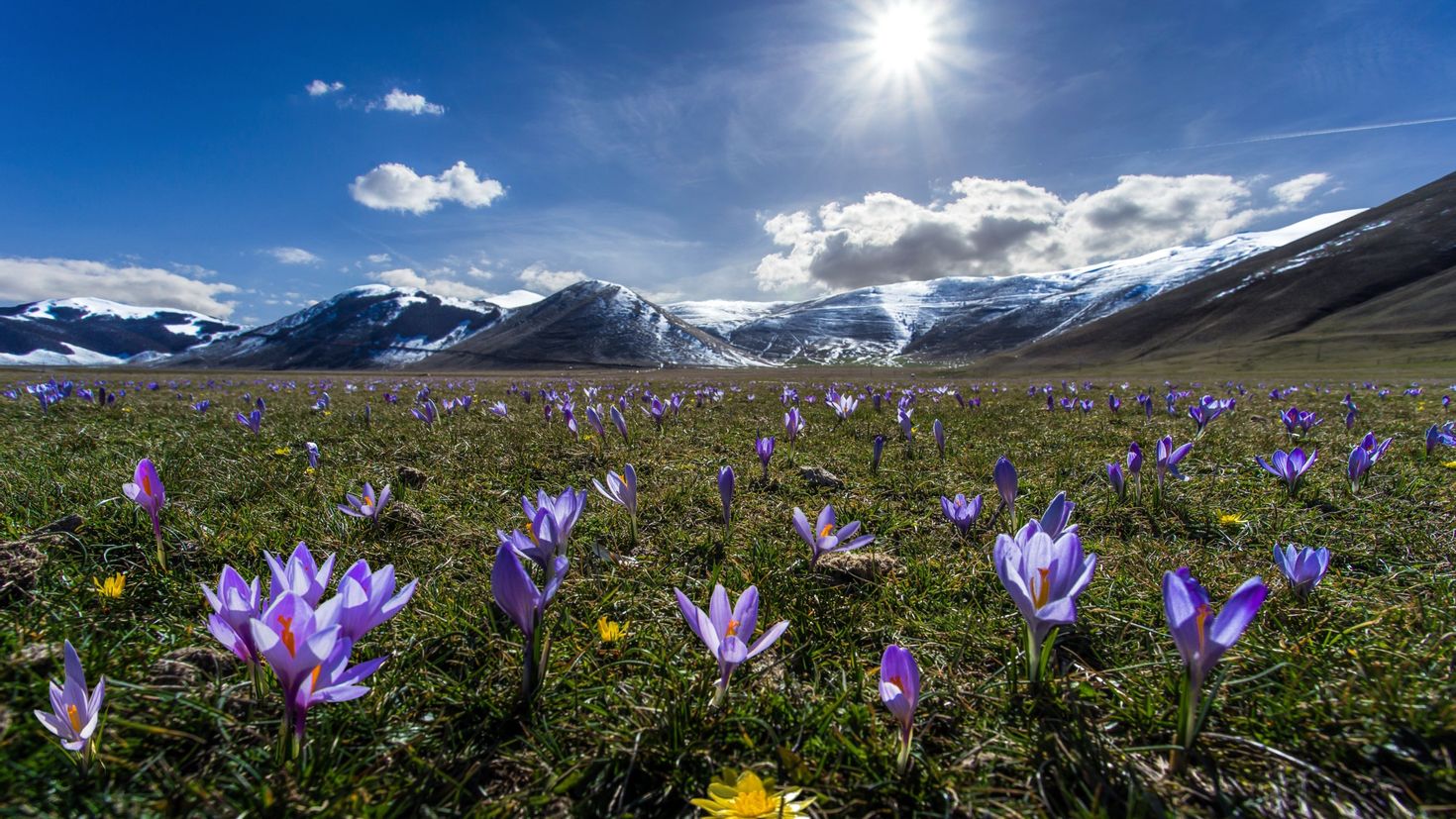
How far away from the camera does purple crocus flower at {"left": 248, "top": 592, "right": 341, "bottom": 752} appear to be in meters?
1.22

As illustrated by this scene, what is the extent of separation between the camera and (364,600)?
4.80ft

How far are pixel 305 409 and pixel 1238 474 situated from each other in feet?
37.8

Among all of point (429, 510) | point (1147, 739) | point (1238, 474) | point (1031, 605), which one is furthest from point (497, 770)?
point (1238, 474)

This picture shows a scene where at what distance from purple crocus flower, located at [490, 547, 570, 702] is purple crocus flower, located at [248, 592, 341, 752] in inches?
14.9

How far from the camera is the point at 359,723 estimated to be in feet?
5.13

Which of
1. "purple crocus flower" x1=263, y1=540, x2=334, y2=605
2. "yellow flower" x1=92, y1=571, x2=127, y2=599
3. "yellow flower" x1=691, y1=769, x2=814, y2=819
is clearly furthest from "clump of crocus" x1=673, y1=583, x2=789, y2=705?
"yellow flower" x1=92, y1=571, x2=127, y2=599

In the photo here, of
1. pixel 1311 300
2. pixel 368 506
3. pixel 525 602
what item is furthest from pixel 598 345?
pixel 525 602

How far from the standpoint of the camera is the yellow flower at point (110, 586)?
2.17 meters

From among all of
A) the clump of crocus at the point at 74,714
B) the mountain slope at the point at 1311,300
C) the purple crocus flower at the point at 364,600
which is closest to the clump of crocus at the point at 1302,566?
the purple crocus flower at the point at 364,600

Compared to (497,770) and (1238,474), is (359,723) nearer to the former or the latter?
(497,770)

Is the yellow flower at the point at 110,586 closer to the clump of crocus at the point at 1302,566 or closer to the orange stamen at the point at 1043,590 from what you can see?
the orange stamen at the point at 1043,590

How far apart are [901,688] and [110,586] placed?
290cm

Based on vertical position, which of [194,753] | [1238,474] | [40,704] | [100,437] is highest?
[100,437]

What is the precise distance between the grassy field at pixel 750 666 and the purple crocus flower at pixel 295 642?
0.76 ft
